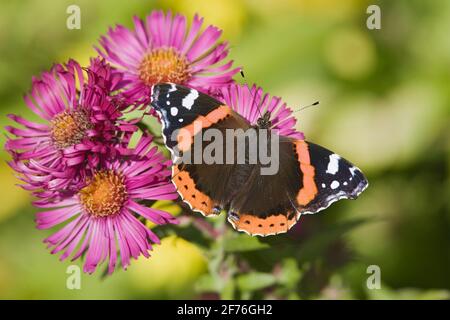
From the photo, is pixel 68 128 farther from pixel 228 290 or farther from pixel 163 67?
pixel 228 290

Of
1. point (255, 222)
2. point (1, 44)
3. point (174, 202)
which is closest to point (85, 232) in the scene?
point (174, 202)

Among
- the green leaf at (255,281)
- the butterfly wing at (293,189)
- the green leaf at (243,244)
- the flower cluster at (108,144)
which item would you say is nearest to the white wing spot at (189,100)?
the flower cluster at (108,144)

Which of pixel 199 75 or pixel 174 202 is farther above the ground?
pixel 199 75

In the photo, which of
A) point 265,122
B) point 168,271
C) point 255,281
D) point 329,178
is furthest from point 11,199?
point 329,178

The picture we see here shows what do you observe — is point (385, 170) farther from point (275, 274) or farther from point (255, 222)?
point (255, 222)
